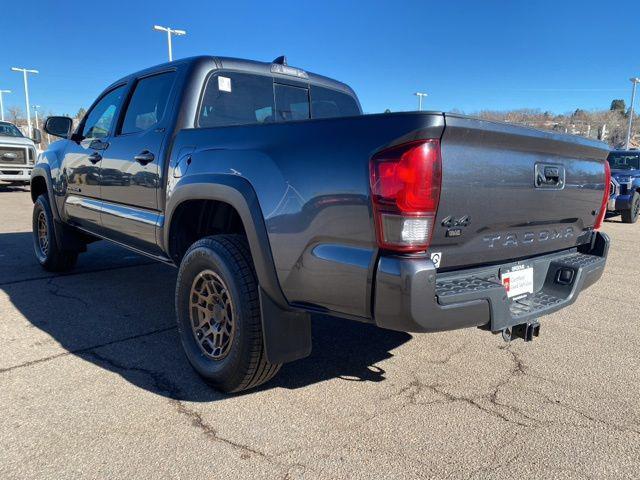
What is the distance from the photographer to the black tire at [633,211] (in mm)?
11766

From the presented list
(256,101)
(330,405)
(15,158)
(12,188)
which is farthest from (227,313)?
(12,188)

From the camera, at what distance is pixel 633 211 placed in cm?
1191

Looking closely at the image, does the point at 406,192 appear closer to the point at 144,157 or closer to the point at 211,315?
the point at 211,315

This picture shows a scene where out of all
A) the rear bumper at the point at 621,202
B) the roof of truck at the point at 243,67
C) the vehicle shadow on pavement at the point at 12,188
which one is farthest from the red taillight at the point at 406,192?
the vehicle shadow on pavement at the point at 12,188

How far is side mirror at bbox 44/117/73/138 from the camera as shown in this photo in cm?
505

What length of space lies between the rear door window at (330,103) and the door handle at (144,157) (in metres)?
1.45

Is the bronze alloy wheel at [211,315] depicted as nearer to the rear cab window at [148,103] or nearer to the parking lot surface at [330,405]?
the parking lot surface at [330,405]

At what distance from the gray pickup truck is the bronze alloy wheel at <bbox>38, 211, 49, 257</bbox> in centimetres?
217

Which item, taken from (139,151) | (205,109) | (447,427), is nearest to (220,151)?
(205,109)

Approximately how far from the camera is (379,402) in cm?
282

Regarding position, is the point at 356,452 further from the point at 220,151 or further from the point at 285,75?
the point at 285,75

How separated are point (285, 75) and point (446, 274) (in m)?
2.40

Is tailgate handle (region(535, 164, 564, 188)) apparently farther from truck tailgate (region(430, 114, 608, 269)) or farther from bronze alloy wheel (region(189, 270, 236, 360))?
bronze alloy wheel (region(189, 270, 236, 360))

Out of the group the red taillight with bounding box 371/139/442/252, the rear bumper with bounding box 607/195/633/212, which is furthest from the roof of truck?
the rear bumper with bounding box 607/195/633/212
